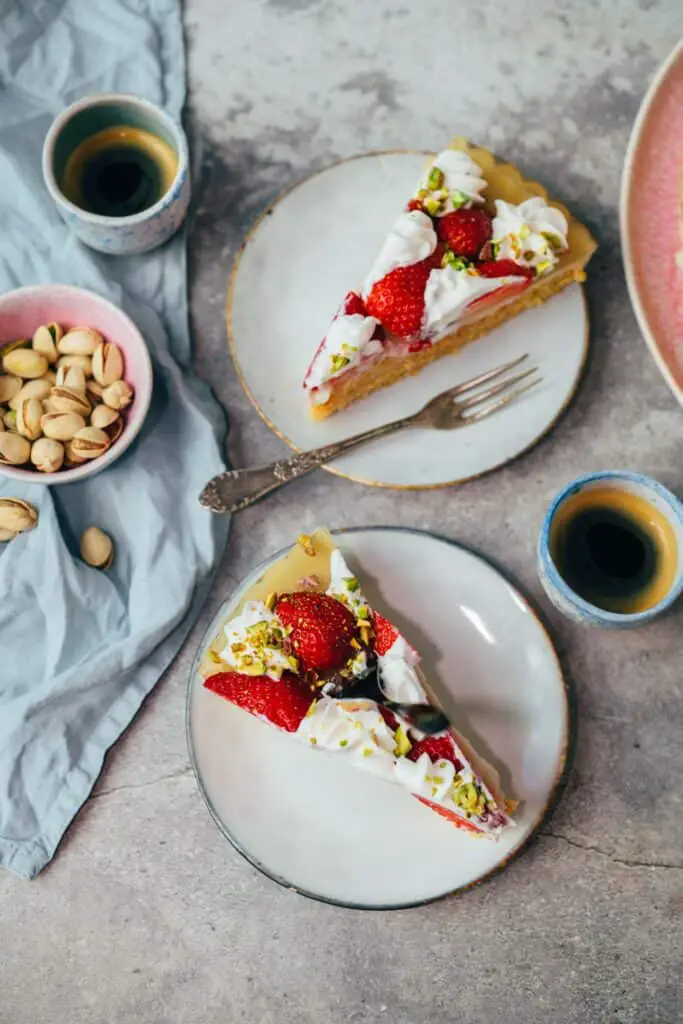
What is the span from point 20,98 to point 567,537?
1026mm

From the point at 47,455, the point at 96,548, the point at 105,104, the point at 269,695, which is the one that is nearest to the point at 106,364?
the point at 47,455

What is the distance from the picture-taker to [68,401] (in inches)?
57.0

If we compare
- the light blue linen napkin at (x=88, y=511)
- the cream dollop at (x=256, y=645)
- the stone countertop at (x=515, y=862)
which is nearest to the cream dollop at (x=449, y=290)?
the stone countertop at (x=515, y=862)

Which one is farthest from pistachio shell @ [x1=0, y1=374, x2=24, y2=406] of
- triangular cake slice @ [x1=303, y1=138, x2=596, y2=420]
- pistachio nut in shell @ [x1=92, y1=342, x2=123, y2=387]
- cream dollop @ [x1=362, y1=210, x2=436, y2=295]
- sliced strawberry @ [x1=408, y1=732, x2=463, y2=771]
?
sliced strawberry @ [x1=408, y1=732, x2=463, y2=771]

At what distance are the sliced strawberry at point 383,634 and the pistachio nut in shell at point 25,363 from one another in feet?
1.86

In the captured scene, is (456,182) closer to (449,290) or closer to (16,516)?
(449,290)

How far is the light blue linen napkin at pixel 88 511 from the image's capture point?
1.45 m

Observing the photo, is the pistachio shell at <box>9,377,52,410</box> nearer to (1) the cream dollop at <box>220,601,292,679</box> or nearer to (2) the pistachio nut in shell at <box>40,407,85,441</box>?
(2) the pistachio nut in shell at <box>40,407,85,441</box>

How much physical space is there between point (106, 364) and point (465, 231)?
1.67 feet

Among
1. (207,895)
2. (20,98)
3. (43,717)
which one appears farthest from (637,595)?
(20,98)

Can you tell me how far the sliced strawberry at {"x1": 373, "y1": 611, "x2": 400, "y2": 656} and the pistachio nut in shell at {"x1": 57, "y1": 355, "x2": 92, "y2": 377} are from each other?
52cm

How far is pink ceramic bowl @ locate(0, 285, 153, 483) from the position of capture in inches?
55.9

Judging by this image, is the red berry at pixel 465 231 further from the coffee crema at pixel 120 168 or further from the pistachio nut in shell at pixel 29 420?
the pistachio nut in shell at pixel 29 420

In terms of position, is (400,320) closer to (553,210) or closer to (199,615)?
(553,210)
